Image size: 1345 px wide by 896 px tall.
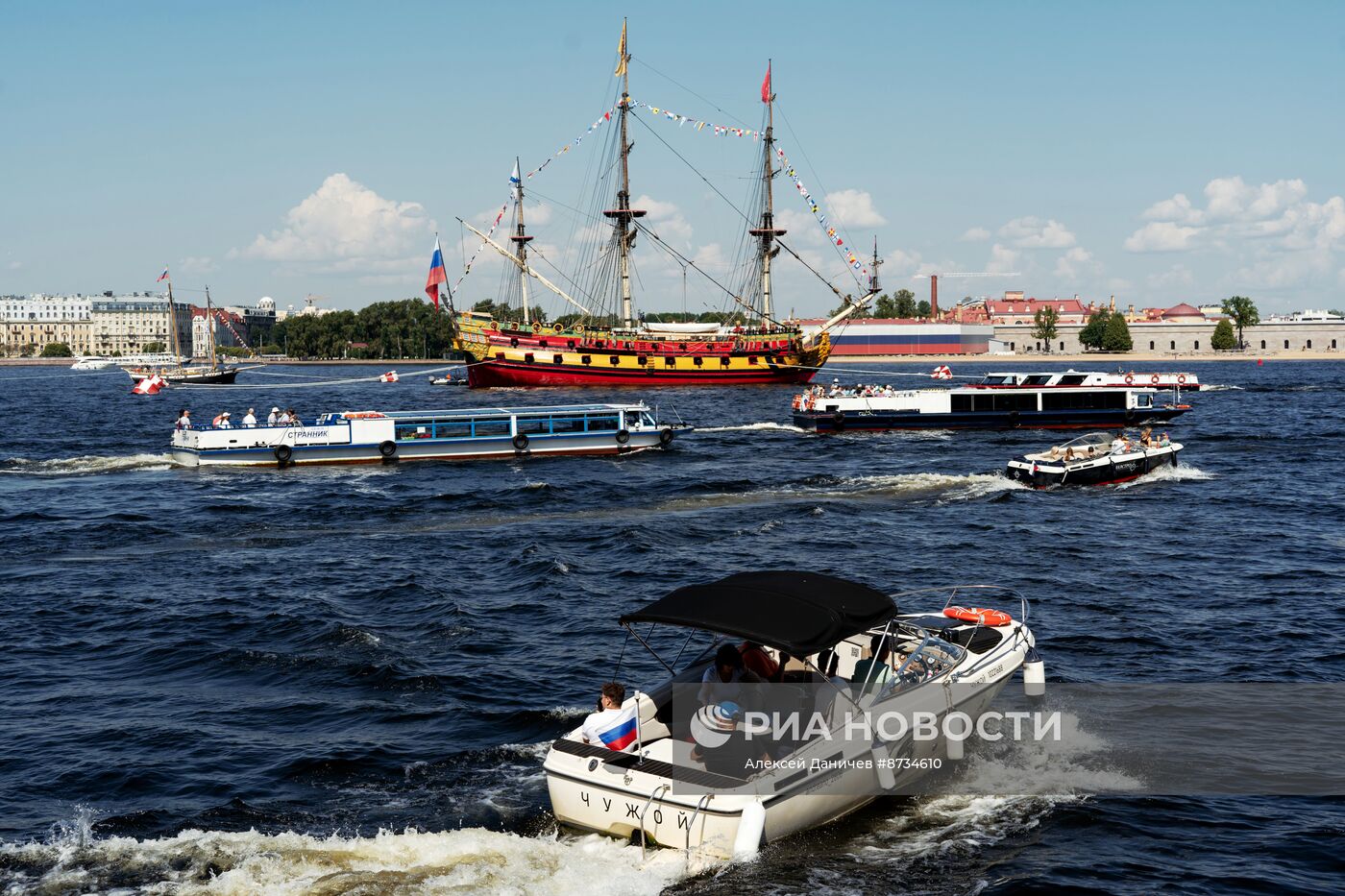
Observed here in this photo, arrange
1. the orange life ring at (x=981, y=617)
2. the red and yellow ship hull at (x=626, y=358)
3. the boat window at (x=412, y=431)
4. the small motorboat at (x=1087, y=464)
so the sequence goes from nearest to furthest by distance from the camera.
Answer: the orange life ring at (x=981, y=617) → the small motorboat at (x=1087, y=464) → the boat window at (x=412, y=431) → the red and yellow ship hull at (x=626, y=358)

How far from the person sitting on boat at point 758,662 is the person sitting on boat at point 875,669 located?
3.86 ft

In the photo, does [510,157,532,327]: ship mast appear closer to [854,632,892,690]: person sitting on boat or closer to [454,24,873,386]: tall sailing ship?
[454,24,873,386]: tall sailing ship

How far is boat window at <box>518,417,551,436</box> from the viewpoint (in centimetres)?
A: 5306

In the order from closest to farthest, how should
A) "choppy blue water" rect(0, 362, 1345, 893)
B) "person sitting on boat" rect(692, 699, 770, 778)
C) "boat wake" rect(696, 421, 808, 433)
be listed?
"person sitting on boat" rect(692, 699, 770, 778), "choppy blue water" rect(0, 362, 1345, 893), "boat wake" rect(696, 421, 808, 433)

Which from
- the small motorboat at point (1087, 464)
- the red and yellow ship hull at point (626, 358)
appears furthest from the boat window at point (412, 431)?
the red and yellow ship hull at point (626, 358)

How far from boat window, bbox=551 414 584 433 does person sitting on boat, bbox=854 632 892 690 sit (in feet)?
130

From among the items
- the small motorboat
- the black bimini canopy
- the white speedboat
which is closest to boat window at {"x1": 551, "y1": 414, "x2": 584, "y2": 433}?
the small motorboat

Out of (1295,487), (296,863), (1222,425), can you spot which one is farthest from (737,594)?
(1222,425)

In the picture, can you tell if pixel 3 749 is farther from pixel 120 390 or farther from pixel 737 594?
pixel 120 390

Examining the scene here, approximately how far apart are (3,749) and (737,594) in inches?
446

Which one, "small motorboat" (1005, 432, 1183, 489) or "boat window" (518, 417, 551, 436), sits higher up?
"boat window" (518, 417, 551, 436)

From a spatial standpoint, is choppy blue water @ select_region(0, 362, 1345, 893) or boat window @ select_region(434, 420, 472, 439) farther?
boat window @ select_region(434, 420, 472, 439)

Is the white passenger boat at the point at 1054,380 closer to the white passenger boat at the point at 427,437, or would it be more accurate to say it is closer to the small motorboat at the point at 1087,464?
the small motorboat at the point at 1087,464

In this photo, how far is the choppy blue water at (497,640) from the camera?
1266cm
